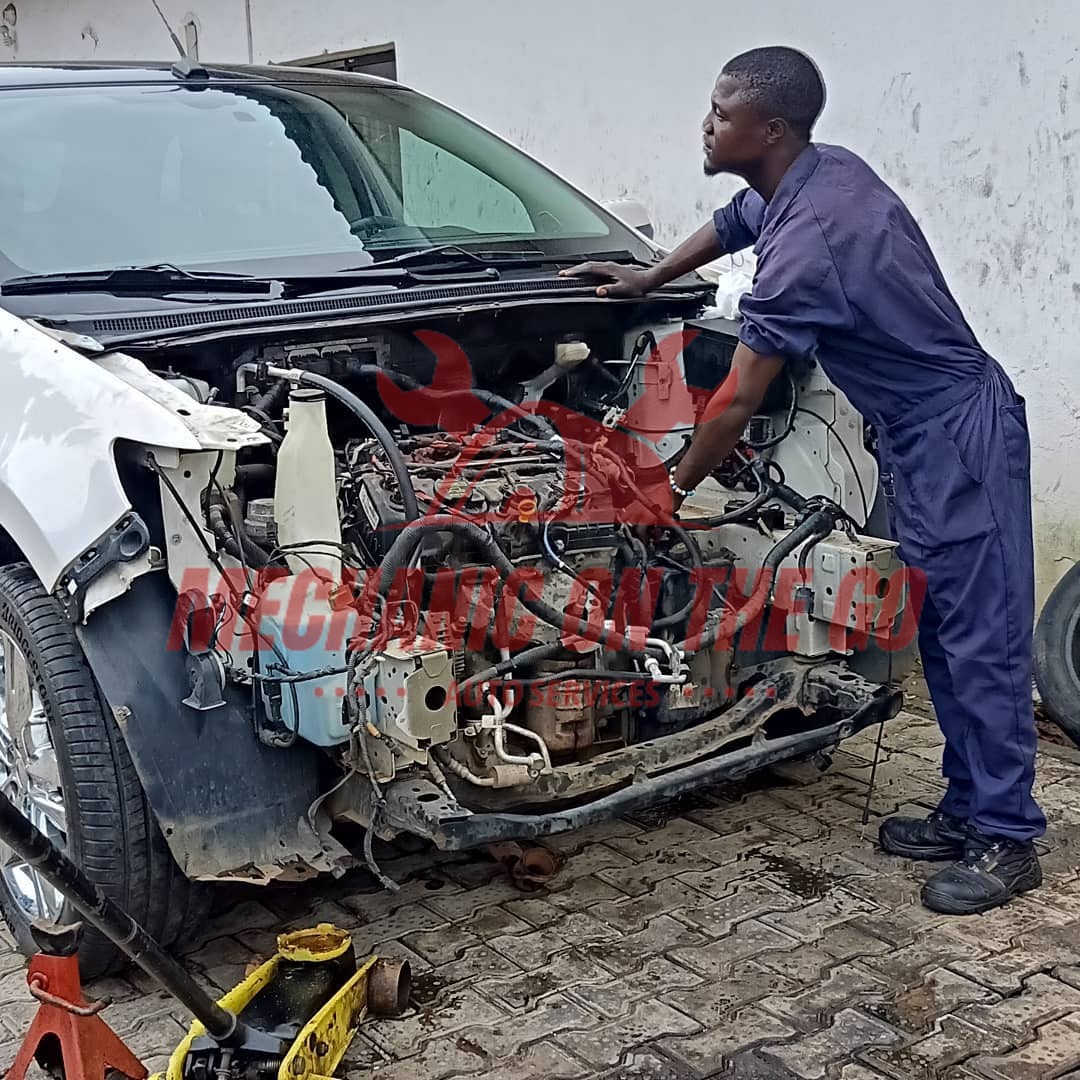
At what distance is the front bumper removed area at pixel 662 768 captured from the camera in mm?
2838

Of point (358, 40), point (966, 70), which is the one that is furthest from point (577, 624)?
point (358, 40)

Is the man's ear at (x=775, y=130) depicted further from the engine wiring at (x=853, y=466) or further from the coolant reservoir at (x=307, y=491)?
the coolant reservoir at (x=307, y=491)

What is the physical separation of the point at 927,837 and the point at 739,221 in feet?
5.82

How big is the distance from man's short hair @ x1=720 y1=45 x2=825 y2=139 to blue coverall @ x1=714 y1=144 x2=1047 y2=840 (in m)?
0.11

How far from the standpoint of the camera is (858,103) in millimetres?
5430

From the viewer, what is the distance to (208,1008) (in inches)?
99.5

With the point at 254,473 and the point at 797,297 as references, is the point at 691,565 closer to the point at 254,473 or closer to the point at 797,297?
the point at 797,297

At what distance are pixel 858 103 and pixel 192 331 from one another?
3327 millimetres

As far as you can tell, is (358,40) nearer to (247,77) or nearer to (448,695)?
(247,77)

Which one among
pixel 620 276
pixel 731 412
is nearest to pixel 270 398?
pixel 731 412

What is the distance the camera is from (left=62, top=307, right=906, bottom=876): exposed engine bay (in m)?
2.73

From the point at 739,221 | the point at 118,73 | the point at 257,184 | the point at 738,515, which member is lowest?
the point at 738,515

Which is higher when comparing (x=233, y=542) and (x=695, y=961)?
(x=233, y=542)

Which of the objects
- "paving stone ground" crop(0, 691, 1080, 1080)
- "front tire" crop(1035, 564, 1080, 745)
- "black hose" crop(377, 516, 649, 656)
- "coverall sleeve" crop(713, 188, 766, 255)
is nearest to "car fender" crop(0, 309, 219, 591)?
"black hose" crop(377, 516, 649, 656)
